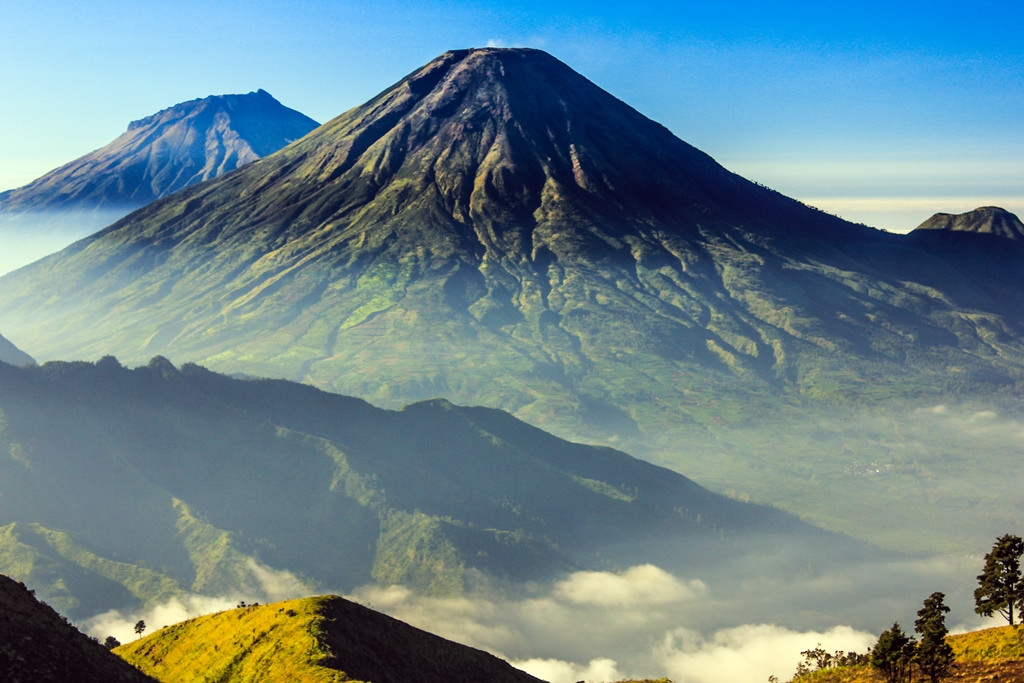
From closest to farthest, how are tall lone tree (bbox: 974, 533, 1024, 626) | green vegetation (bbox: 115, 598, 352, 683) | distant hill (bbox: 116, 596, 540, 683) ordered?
green vegetation (bbox: 115, 598, 352, 683) < tall lone tree (bbox: 974, 533, 1024, 626) < distant hill (bbox: 116, 596, 540, 683)

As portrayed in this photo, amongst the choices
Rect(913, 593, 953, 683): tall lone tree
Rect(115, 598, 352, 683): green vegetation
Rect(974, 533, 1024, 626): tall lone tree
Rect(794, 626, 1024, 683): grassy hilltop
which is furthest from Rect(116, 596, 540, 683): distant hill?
Rect(974, 533, 1024, 626): tall lone tree

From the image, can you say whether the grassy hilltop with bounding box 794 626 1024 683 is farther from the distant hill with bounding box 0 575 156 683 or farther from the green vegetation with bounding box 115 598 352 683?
the distant hill with bounding box 0 575 156 683

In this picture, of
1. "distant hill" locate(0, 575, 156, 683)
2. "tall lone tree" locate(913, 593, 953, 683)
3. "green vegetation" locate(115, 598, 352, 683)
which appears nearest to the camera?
"distant hill" locate(0, 575, 156, 683)

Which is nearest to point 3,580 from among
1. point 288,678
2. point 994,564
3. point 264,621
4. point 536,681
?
point 288,678

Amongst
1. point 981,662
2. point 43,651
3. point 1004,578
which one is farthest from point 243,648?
point 1004,578

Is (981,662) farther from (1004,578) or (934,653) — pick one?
(1004,578)

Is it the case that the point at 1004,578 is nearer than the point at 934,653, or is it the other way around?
the point at 934,653

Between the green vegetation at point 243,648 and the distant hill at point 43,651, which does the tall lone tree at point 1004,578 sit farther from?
the distant hill at point 43,651
